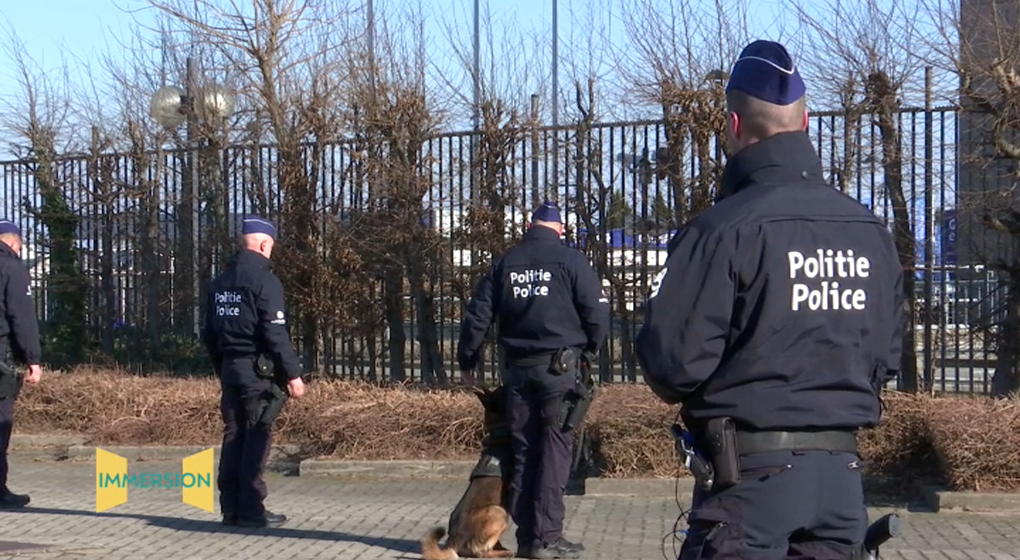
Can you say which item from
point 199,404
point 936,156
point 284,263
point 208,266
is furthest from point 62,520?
point 936,156

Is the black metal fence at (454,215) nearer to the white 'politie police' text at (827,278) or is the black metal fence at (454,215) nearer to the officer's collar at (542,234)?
the officer's collar at (542,234)

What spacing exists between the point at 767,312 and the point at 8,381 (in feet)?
23.4

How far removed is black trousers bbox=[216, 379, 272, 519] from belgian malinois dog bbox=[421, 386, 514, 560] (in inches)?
62.1

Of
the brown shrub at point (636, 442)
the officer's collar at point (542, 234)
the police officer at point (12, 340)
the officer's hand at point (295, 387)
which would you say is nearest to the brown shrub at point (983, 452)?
the brown shrub at point (636, 442)

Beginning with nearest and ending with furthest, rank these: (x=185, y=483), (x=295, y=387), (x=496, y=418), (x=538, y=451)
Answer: (x=538, y=451) → (x=496, y=418) → (x=295, y=387) → (x=185, y=483)

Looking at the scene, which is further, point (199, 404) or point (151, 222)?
point (151, 222)

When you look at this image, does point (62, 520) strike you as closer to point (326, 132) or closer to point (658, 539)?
point (658, 539)

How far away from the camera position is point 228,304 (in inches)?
320

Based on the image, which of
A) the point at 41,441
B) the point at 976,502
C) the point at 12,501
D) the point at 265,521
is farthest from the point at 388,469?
the point at 976,502

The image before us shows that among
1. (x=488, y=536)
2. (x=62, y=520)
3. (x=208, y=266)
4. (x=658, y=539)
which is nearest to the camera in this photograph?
(x=488, y=536)

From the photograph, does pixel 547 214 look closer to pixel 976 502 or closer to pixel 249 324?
pixel 249 324

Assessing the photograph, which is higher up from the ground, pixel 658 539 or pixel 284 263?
pixel 284 263

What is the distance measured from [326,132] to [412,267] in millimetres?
1713

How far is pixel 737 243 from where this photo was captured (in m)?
3.19
